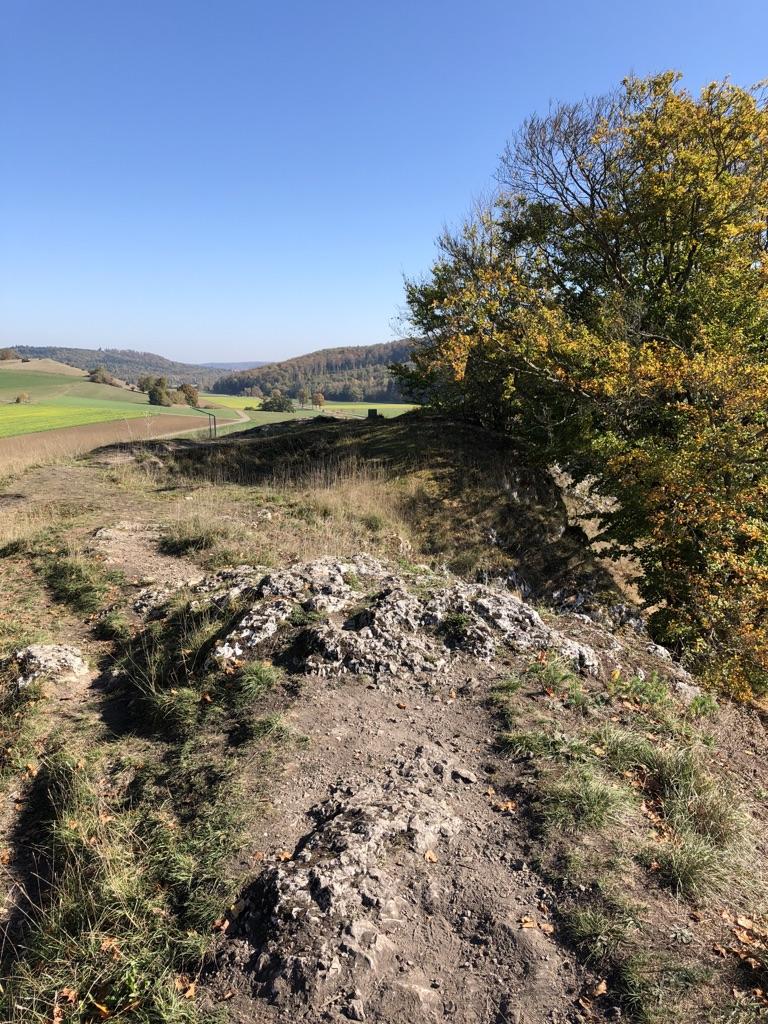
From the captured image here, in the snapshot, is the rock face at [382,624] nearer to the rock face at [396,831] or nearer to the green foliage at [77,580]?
the rock face at [396,831]

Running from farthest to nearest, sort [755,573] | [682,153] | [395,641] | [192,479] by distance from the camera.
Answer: [192,479] → [682,153] → [755,573] → [395,641]

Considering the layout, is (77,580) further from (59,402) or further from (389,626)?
(59,402)

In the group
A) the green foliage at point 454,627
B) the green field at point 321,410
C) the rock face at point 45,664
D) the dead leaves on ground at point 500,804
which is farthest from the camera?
the green field at point 321,410

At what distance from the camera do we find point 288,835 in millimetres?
3697

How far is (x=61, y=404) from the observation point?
192 feet

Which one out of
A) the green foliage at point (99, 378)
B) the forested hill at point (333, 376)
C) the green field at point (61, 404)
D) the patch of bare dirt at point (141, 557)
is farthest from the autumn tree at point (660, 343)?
the forested hill at point (333, 376)

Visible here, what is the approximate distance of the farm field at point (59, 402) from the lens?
44.2 m

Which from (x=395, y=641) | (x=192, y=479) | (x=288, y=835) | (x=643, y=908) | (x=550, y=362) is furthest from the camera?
(x=192, y=479)

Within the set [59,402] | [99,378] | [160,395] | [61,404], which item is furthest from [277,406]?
[99,378]

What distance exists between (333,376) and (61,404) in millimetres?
78515

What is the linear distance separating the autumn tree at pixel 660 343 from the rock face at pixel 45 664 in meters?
8.12

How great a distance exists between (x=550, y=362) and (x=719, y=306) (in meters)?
3.43

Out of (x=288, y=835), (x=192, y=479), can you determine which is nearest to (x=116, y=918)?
(x=288, y=835)

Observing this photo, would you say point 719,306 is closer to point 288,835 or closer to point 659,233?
point 659,233
